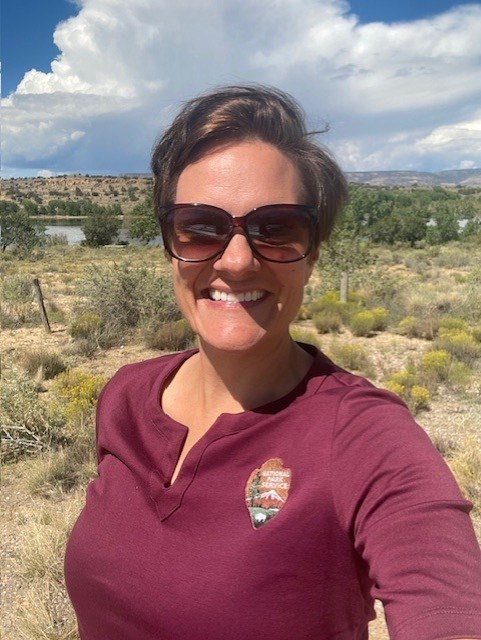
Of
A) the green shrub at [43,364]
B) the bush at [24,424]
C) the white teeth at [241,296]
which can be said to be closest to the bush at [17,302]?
the green shrub at [43,364]

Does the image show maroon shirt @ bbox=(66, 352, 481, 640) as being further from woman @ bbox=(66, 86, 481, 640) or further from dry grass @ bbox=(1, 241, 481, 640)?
dry grass @ bbox=(1, 241, 481, 640)

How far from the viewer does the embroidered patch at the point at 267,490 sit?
1170mm

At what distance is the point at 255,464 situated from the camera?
1272mm

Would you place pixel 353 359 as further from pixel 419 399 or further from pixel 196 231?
pixel 196 231

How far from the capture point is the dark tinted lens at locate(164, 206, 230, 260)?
148 cm

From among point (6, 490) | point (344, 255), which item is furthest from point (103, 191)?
point (6, 490)

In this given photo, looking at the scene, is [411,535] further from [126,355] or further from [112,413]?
[126,355]

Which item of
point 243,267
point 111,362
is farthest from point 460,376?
point 243,267

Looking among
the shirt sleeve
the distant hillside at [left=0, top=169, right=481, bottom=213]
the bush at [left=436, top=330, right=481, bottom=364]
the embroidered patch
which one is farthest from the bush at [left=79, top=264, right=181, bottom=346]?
the distant hillside at [left=0, top=169, right=481, bottom=213]

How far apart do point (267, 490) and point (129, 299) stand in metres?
12.1

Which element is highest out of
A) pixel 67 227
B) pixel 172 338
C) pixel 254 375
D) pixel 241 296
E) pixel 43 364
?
pixel 67 227

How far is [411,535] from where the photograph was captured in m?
1.03

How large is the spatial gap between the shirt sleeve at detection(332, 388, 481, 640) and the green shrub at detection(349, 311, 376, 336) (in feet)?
35.9

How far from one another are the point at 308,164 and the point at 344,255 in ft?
54.9
